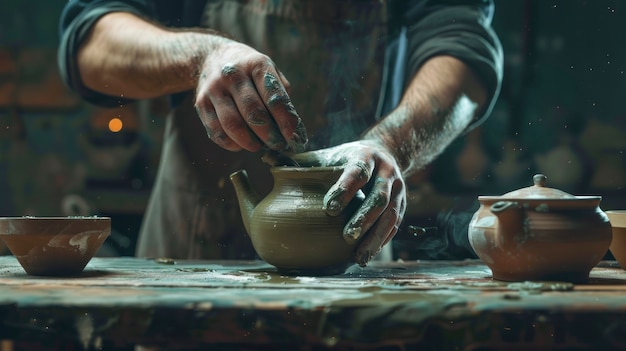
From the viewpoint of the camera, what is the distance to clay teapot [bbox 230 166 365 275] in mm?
1520

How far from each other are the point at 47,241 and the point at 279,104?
645mm

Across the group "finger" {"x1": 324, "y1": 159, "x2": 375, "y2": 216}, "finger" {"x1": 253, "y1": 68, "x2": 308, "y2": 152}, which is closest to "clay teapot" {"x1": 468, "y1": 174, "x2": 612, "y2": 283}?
"finger" {"x1": 324, "y1": 159, "x2": 375, "y2": 216}

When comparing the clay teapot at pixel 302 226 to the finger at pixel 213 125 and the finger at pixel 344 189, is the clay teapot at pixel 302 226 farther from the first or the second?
the finger at pixel 213 125

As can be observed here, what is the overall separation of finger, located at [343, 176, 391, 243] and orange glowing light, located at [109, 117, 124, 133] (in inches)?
110

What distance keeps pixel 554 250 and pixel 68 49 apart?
6.17 ft

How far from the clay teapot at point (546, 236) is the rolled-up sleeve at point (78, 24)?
161 cm

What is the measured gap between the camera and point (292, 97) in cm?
246

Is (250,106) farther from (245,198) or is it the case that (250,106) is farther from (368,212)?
(368,212)

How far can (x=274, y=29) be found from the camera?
2479 mm

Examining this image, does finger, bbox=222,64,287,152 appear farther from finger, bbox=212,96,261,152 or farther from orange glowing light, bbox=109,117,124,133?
orange glowing light, bbox=109,117,124,133

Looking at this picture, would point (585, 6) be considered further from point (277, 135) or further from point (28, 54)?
point (28, 54)

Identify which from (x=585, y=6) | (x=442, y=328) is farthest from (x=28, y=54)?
(x=442, y=328)

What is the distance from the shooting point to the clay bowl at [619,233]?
64.9 inches

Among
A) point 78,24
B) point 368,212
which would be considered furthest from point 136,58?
point 368,212
